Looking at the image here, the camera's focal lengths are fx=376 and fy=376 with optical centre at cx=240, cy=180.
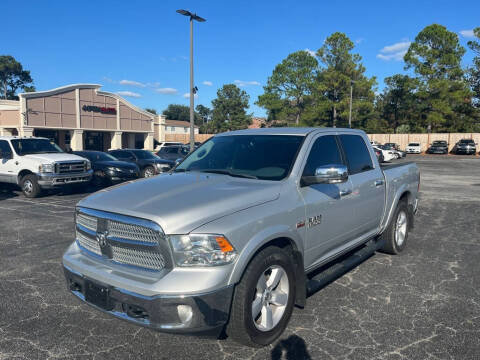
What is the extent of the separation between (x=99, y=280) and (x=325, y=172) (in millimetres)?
2093

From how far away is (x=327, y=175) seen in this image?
11.1ft

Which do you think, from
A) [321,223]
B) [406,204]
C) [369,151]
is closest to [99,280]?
[321,223]

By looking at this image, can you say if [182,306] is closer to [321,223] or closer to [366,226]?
[321,223]

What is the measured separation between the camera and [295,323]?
358 cm

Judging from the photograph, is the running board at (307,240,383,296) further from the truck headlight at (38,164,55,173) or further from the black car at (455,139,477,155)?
the black car at (455,139,477,155)

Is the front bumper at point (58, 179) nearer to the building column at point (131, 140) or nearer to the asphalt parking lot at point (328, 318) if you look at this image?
the asphalt parking lot at point (328, 318)

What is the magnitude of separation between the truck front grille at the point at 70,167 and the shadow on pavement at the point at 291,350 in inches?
393

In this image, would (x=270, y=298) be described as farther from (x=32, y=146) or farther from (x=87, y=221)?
(x=32, y=146)

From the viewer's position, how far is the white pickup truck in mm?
11078

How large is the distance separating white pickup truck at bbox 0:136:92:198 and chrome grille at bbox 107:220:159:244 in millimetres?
9207

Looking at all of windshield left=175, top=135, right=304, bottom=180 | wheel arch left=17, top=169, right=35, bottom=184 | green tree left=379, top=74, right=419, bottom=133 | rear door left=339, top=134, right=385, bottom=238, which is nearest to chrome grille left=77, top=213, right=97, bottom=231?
windshield left=175, top=135, right=304, bottom=180

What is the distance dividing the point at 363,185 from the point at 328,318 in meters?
1.64

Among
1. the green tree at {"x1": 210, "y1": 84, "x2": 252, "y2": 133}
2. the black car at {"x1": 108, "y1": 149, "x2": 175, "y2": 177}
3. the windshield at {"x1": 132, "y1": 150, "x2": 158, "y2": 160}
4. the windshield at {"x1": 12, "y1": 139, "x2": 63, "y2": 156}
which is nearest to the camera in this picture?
the windshield at {"x1": 12, "y1": 139, "x2": 63, "y2": 156}

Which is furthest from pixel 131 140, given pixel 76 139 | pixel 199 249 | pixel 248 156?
pixel 199 249
